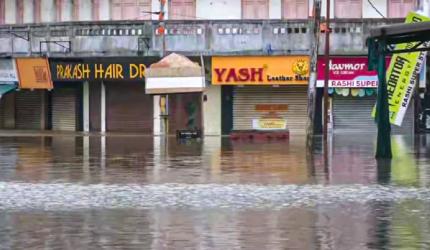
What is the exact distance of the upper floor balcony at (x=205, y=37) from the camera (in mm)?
37531

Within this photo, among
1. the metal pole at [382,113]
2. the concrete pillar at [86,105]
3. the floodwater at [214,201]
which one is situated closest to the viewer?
the floodwater at [214,201]

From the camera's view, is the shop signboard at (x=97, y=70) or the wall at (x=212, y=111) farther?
the wall at (x=212, y=111)

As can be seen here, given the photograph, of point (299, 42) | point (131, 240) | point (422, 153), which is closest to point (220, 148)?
point (422, 153)

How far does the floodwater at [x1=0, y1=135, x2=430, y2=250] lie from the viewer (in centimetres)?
949

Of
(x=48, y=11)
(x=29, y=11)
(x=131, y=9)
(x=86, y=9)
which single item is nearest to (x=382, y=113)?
(x=131, y=9)

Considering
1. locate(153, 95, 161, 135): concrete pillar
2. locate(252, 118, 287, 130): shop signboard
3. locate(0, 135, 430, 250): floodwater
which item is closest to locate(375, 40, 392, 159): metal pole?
locate(0, 135, 430, 250): floodwater

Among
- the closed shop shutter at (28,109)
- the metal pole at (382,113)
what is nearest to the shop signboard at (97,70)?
the closed shop shutter at (28,109)

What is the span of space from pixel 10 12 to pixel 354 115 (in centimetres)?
1750

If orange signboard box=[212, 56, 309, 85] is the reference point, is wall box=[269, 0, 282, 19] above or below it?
above

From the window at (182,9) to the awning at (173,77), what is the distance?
220 inches

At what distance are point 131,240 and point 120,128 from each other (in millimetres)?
30928

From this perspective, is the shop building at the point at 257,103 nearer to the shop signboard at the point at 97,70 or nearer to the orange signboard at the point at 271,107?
the orange signboard at the point at 271,107

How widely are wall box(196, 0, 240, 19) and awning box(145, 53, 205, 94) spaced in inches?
220

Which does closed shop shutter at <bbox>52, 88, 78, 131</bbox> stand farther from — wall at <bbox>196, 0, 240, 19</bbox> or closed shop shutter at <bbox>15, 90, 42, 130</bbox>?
wall at <bbox>196, 0, 240, 19</bbox>
